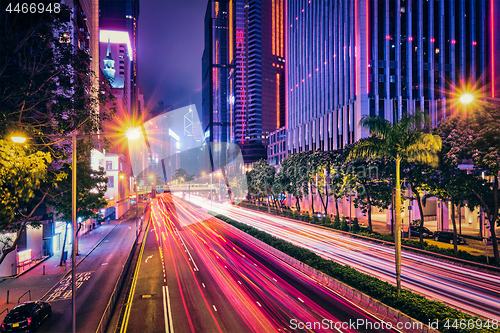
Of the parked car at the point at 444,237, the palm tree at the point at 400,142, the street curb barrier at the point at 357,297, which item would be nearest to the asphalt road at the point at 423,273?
the street curb barrier at the point at 357,297

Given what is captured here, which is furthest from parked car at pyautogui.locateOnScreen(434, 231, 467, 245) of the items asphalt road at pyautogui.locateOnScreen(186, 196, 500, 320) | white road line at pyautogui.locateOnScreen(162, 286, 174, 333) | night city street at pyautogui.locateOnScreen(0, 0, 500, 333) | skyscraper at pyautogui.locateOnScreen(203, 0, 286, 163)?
skyscraper at pyautogui.locateOnScreen(203, 0, 286, 163)

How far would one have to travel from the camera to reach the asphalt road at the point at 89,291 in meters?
15.9

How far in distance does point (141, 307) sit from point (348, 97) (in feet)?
213

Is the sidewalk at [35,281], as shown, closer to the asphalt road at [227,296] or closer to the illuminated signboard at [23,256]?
the illuminated signboard at [23,256]

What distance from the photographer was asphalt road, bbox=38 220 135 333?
1594cm

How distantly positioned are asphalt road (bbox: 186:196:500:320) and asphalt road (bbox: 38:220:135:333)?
19789mm

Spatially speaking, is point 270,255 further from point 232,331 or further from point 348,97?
point 348,97

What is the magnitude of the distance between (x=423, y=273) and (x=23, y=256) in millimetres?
37182

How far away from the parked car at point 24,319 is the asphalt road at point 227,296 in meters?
4.85

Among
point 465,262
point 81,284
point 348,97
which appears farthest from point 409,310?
point 348,97

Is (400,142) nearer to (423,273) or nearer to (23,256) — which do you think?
(423,273)

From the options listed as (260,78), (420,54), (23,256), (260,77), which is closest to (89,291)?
(23,256)

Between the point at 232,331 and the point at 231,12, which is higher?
the point at 231,12

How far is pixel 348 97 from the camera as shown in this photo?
222 feet
